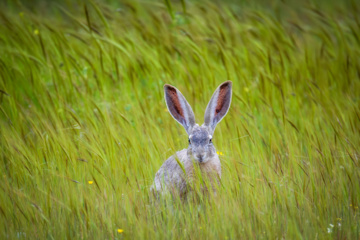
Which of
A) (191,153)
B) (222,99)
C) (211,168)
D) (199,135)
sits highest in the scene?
(222,99)

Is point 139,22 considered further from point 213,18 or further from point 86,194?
point 86,194

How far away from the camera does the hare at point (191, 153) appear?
3.42 metres

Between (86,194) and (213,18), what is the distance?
4001mm

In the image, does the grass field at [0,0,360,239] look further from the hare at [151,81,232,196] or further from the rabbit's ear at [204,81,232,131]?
the rabbit's ear at [204,81,232,131]

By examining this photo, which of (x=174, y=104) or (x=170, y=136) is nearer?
(x=174, y=104)

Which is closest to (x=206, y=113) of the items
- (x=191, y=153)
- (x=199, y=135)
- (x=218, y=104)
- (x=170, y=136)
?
(x=218, y=104)

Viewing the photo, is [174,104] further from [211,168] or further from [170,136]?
[211,168]

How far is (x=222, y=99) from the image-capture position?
3762 millimetres

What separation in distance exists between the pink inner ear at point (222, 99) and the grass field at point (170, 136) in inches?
13.7

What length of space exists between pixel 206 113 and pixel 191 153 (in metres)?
0.39

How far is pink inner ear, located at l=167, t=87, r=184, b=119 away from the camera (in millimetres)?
3715

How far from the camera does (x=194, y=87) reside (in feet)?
16.7

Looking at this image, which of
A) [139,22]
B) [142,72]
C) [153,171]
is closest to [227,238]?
[153,171]

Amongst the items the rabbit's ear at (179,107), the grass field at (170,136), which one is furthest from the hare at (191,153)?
the grass field at (170,136)
